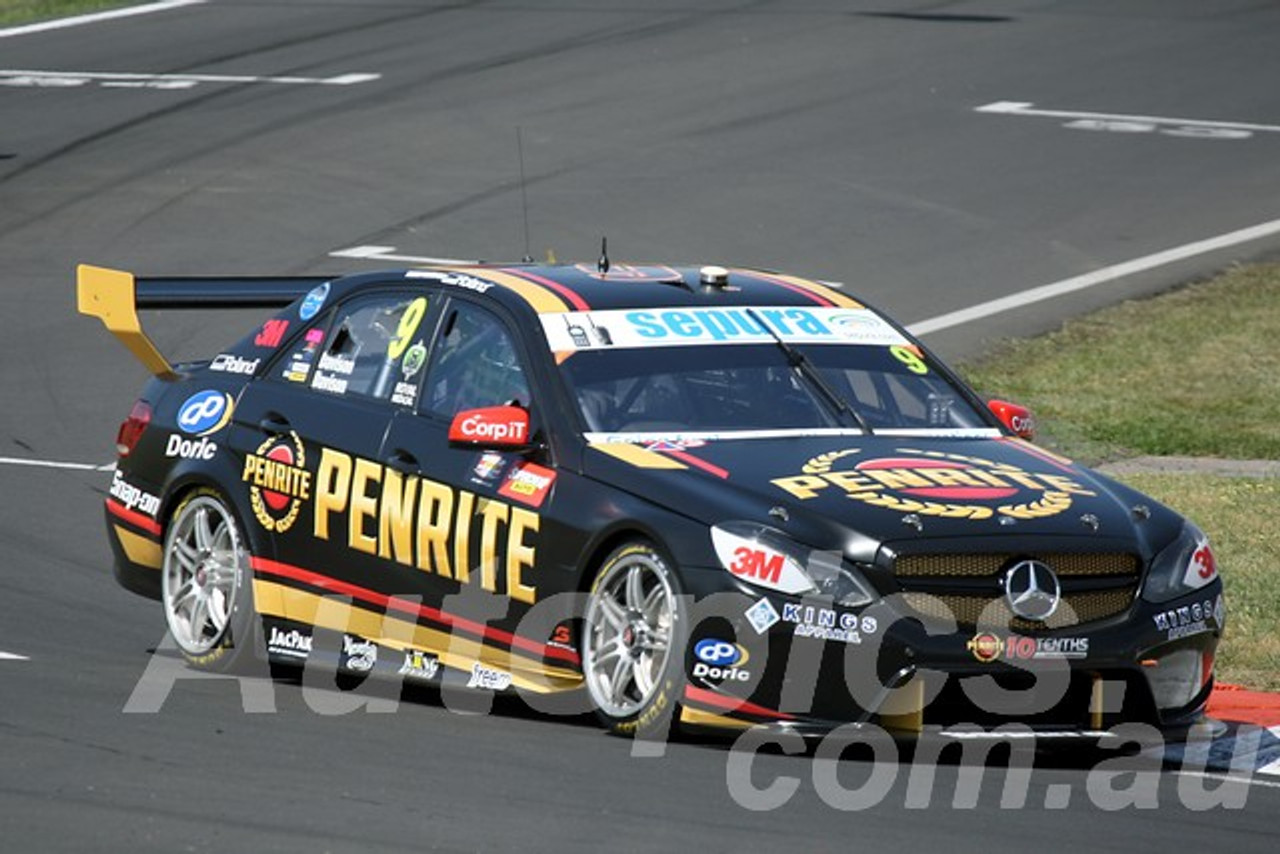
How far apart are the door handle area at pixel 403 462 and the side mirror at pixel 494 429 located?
387mm

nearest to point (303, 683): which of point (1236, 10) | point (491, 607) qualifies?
point (491, 607)

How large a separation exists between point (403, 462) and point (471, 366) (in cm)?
43

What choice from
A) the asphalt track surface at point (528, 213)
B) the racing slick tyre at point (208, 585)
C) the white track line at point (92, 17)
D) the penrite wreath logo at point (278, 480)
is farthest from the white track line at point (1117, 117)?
the penrite wreath logo at point (278, 480)

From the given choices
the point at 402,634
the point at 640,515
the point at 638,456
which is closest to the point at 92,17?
the point at 402,634

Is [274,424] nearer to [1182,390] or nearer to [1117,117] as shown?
[1182,390]

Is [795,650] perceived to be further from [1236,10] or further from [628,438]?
[1236,10]

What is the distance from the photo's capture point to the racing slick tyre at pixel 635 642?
8.44m

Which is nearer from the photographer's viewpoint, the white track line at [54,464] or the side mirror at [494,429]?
the side mirror at [494,429]

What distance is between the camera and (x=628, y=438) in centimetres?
913

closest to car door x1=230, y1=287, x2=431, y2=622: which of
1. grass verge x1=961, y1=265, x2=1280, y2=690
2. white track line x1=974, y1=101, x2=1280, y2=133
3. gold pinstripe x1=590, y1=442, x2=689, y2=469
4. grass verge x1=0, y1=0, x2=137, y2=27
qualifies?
gold pinstripe x1=590, y1=442, x2=689, y2=469

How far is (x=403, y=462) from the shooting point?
31.3 feet

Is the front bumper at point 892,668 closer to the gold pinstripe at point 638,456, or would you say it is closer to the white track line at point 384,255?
the gold pinstripe at point 638,456

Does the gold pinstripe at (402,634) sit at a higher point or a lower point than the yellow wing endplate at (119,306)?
lower

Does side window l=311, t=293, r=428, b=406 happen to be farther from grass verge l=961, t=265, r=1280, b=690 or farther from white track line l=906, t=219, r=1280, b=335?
white track line l=906, t=219, r=1280, b=335
